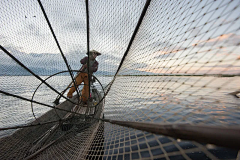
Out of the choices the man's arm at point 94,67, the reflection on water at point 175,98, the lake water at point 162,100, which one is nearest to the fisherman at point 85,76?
the man's arm at point 94,67

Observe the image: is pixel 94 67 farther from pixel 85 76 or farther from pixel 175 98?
pixel 175 98

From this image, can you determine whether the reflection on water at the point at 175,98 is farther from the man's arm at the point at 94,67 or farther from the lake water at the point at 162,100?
the man's arm at the point at 94,67

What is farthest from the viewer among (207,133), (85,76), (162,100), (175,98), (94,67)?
(94,67)

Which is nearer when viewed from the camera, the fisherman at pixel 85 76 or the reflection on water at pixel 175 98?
the reflection on water at pixel 175 98

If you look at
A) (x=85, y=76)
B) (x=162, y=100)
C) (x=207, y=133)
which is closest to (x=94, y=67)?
(x=85, y=76)

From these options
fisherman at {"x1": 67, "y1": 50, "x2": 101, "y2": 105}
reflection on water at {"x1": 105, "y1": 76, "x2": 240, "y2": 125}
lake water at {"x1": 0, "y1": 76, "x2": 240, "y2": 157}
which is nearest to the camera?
reflection on water at {"x1": 105, "y1": 76, "x2": 240, "y2": 125}

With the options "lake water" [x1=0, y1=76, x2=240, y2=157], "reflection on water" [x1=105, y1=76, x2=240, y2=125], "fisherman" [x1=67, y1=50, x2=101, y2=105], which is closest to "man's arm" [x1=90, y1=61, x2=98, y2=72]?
"fisherman" [x1=67, y1=50, x2=101, y2=105]

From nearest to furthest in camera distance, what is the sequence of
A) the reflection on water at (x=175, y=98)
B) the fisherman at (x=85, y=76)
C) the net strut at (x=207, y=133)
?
the net strut at (x=207, y=133) → the reflection on water at (x=175, y=98) → the fisherman at (x=85, y=76)

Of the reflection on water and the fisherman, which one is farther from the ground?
the fisherman

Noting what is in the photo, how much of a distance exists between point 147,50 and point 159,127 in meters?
3.00

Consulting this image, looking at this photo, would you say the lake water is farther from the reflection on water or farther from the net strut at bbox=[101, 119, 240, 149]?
the net strut at bbox=[101, 119, 240, 149]

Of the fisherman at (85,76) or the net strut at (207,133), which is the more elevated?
the fisherman at (85,76)

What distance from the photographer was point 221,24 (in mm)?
1524

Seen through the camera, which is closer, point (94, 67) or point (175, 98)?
point (175, 98)
